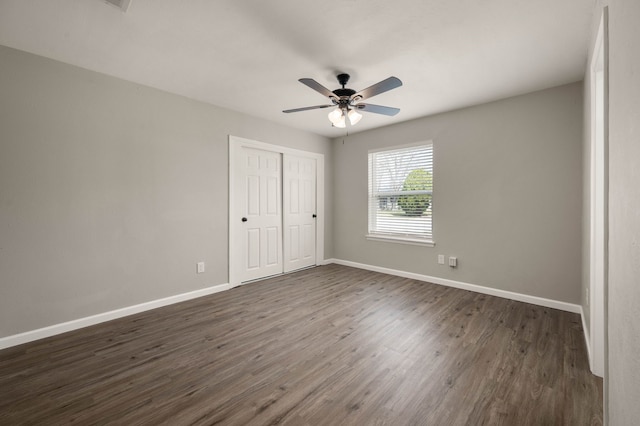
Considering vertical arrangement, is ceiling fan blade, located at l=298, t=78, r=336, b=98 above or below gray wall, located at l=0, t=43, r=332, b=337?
above

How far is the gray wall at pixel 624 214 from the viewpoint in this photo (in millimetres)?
807

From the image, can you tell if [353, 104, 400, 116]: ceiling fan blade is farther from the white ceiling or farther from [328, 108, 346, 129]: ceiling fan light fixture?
the white ceiling

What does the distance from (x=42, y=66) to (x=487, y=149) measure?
495cm

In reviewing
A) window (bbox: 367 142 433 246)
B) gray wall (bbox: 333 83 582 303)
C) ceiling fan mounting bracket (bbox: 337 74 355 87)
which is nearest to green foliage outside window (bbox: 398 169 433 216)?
window (bbox: 367 142 433 246)

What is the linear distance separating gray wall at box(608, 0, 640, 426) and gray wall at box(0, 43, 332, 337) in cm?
375

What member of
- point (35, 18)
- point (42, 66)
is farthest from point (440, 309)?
point (42, 66)

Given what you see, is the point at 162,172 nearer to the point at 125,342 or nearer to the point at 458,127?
the point at 125,342

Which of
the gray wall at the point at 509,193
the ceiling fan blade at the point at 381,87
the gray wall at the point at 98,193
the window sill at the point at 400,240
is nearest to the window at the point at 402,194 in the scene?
the window sill at the point at 400,240

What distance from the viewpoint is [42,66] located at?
2516 mm

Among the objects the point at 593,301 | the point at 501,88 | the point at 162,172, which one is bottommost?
the point at 593,301

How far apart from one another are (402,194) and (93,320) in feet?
14.3

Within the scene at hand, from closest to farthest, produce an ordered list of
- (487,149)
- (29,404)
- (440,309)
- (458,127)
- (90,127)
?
(29,404)
(90,127)
(440,309)
(487,149)
(458,127)

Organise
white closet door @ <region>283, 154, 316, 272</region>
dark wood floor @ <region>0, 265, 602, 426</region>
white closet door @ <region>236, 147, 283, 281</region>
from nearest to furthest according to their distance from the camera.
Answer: dark wood floor @ <region>0, 265, 602, 426</region> → white closet door @ <region>236, 147, 283, 281</region> → white closet door @ <region>283, 154, 316, 272</region>

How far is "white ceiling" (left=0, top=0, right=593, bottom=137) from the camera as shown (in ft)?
6.24
